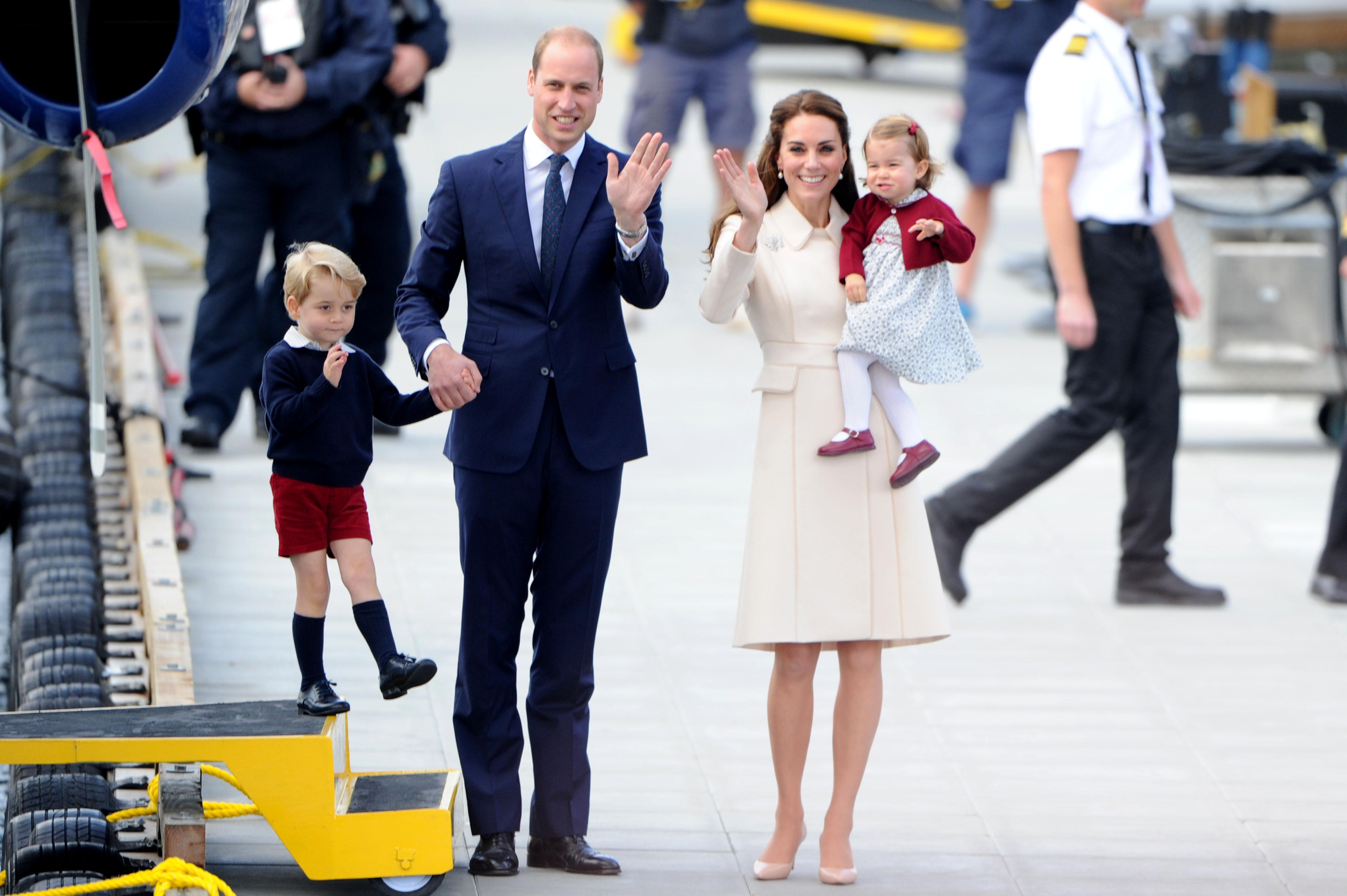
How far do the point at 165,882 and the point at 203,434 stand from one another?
409 centimetres

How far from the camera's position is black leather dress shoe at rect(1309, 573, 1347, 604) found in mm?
7043

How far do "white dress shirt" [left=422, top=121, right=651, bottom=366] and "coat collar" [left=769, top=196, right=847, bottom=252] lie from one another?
1.58ft

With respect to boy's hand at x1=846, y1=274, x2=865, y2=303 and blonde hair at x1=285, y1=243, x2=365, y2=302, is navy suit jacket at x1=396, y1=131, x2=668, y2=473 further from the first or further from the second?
boy's hand at x1=846, y1=274, x2=865, y2=303

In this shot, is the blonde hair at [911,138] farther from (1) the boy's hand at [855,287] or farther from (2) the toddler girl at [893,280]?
(1) the boy's hand at [855,287]

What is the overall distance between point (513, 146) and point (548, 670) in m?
1.17

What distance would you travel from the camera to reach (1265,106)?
12.8 metres

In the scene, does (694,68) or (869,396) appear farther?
(694,68)

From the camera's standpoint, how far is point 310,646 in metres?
4.32

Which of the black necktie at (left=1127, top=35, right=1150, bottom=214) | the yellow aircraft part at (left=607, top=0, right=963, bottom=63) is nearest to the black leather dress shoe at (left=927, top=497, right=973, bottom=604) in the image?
the black necktie at (left=1127, top=35, right=1150, bottom=214)

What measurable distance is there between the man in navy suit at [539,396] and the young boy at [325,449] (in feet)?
0.62

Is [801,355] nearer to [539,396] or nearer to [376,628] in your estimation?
[539,396]

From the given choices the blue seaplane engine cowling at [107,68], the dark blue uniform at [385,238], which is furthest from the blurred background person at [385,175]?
the blue seaplane engine cowling at [107,68]

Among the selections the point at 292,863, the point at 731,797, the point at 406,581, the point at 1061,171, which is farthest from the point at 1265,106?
the point at 292,863

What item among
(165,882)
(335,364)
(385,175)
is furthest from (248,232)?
(165,882)
